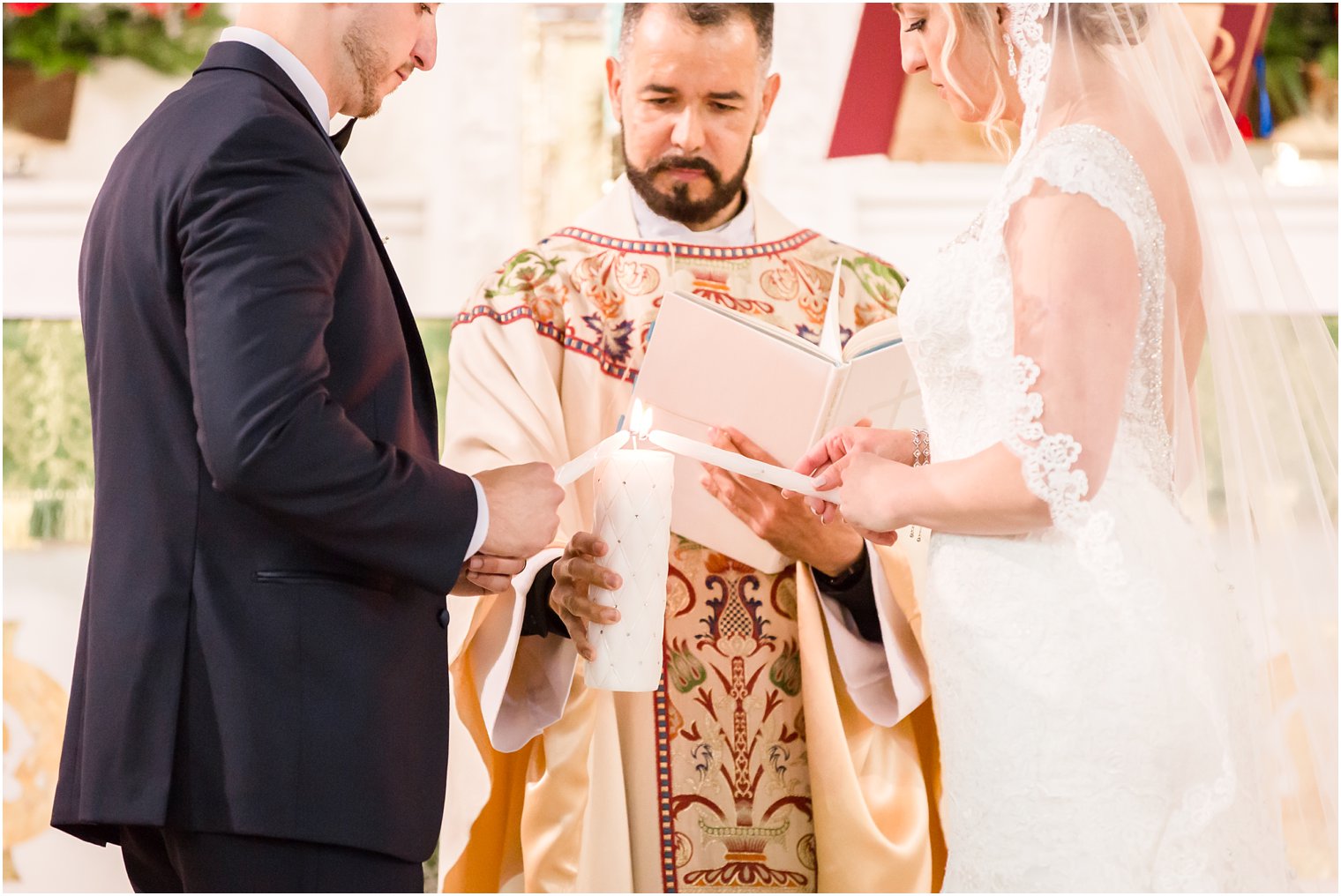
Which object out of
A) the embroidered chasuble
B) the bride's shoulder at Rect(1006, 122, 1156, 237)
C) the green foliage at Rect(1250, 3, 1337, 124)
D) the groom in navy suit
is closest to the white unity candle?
the groom in navy suit

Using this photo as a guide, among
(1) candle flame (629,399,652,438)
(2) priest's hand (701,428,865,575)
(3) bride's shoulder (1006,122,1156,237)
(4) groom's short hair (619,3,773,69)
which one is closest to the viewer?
(3) bride's shoulder (1006,122,1156,237)

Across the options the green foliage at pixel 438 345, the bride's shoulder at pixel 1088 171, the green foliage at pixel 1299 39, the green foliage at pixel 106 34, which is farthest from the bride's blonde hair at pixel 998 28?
the green foliage at pixel 106 34

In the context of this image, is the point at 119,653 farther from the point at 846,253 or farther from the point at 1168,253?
the point at 846,253

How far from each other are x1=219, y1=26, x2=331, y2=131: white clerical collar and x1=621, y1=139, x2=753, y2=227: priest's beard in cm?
111

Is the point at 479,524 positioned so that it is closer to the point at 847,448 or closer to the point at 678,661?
the point at 847,448

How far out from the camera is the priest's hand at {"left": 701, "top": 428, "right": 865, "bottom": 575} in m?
2.50

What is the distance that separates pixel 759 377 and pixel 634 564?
1.73 feet

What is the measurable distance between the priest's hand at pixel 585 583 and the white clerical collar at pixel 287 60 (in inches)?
28.9

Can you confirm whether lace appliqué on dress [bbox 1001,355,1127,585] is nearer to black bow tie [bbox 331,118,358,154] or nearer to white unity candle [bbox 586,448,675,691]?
white unity candle [bbox 586,448,675,691]

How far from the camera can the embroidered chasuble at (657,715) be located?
2.58m

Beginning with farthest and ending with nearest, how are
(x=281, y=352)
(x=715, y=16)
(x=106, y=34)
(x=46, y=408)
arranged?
(x=106, y=34) → (x=46, y=408) → (x=715, y=16) → (x=281, y=352)

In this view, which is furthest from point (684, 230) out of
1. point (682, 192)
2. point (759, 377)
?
point (759, 377)

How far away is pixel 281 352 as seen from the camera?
1.63 metres

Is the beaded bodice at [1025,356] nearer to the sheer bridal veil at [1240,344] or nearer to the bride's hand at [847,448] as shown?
the sheer bridal veil at [1240,344]
